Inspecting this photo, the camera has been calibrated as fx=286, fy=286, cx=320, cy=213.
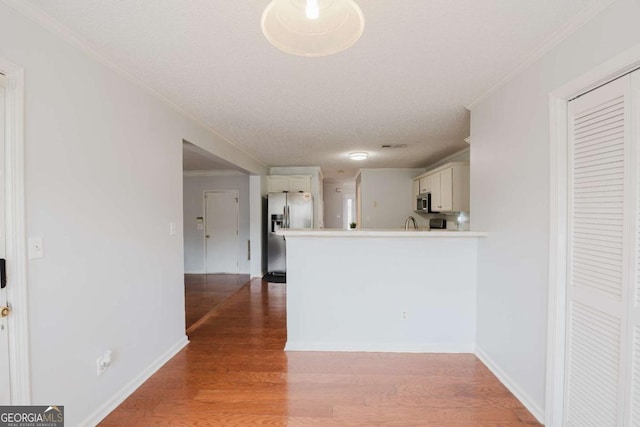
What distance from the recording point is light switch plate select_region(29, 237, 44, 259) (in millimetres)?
1447

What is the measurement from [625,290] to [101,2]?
283 cm

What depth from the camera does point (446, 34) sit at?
1.63 metres

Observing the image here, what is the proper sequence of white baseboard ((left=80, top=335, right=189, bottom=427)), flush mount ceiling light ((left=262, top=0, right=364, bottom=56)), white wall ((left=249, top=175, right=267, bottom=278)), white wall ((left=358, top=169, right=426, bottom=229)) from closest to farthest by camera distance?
flush mount ceiling light ((left=262, top=0, right=364, bottom=56)) < white baseboard ((left=80, top=335, right=189, bottom=427)) < white wall ((left=249, top=175, right=267, bottom=278)) < white wall ((left=358, top=169, right=426, bottom=229))

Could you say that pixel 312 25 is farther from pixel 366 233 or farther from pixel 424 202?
pixel 424 202

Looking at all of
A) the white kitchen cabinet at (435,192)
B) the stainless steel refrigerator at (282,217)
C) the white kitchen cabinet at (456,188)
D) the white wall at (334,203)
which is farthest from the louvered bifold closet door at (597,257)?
the white wall at (334,203)

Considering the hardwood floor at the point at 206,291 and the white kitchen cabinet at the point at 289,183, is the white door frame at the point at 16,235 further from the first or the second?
the white kitchen cabinet at the point at 289,183

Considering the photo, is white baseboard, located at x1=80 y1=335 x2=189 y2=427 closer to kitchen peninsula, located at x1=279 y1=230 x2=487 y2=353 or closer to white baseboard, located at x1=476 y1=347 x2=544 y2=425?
kitchen peninsula, located at x1=279 y1=230 x2=487 y2=353

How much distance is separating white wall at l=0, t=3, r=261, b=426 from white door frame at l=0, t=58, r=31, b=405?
0.04m

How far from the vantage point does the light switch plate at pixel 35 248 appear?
1.45m

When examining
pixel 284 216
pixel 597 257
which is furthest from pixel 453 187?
pixel 284 216

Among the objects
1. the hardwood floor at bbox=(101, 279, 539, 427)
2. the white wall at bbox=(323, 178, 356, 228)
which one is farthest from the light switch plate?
the white wall at bbox=(323, 178, 356, 228)

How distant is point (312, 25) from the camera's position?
106cm

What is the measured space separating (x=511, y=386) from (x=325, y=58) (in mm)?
2712

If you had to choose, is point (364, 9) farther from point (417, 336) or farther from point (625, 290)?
point (417, 336)
